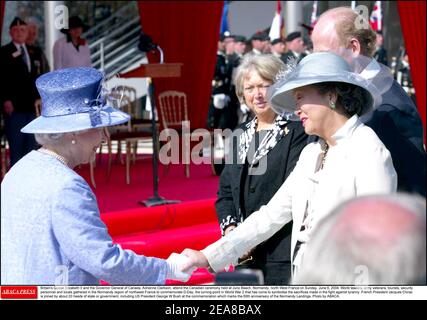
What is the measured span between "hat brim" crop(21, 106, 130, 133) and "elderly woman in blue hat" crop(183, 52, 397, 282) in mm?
380

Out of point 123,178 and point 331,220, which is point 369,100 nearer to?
point 331,220

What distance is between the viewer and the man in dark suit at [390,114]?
213cm

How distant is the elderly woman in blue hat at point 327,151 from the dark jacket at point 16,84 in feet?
14.6

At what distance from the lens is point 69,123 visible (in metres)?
1.77

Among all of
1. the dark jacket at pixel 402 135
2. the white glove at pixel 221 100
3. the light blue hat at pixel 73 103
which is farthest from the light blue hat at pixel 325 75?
the white glove at pixel 221 100

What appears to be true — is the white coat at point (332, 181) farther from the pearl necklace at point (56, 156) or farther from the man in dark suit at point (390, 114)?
the pearl necklace at point (56, 156)

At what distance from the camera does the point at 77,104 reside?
5.91 feet

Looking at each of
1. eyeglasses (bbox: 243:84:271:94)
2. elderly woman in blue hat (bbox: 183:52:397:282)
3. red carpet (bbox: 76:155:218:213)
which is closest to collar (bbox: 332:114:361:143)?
elderly woman in blue hat (bbox: 183:52:397:282)

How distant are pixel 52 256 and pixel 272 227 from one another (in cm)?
70

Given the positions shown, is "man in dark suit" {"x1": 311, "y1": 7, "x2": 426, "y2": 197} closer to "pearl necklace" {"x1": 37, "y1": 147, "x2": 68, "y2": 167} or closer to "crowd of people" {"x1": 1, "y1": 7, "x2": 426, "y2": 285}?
"crowd of people" {"x1": 1, "y1": 7, "x2": 426, "y2": 285}

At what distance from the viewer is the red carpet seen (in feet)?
19.6

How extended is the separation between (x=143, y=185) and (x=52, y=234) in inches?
197
